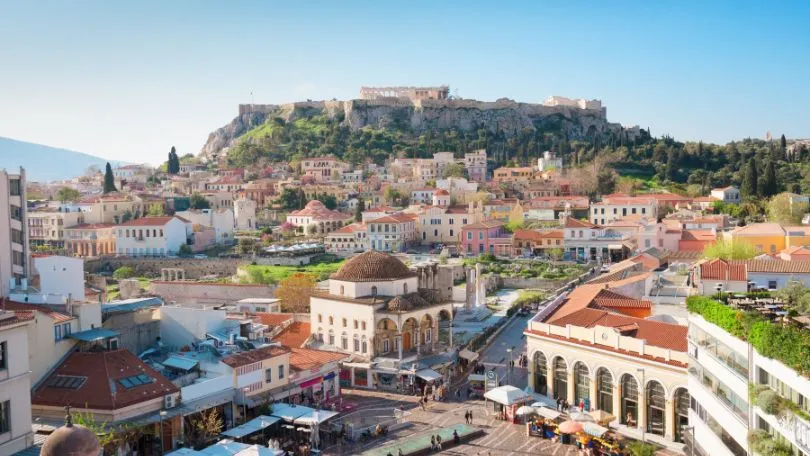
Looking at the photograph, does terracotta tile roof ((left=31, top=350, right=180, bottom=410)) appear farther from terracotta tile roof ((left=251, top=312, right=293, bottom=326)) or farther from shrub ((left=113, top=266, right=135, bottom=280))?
shrub ((left=113, top=266, right=135, bottom=280))

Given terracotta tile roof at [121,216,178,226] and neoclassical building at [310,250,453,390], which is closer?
neoclassical building at [310,250,453,390]

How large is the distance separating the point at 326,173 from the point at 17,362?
314 feet

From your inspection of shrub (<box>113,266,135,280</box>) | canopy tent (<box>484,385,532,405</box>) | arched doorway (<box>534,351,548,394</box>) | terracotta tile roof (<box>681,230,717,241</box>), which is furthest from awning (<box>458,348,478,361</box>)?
shrub (<box>113,266,135,280</box>)

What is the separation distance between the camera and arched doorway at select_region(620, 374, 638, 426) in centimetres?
2745

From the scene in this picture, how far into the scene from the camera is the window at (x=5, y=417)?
19.1m

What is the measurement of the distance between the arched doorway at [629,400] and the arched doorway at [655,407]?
531mm

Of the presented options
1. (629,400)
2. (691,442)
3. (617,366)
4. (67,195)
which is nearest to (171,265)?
(67,195)

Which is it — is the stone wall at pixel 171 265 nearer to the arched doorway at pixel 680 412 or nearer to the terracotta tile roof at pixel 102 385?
the terracotta tile roof at pixel 102 385

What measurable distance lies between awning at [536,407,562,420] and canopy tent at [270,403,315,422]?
7.31 m

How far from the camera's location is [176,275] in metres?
67.8

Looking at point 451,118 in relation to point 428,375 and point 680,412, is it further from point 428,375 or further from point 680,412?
point 680,412

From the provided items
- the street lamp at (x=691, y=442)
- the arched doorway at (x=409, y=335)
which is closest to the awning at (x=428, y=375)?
the arched doorway at (x=409, y=335)

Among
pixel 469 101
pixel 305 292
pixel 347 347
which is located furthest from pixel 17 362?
pixel 469 101

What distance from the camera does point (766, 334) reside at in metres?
17.6
